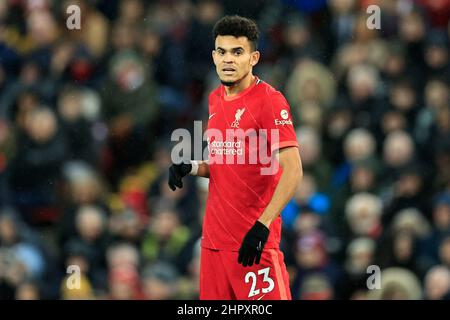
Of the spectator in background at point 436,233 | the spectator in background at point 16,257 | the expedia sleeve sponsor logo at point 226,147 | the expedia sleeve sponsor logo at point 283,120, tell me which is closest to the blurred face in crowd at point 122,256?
the spectator in background at point 16,257

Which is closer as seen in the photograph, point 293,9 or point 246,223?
point 246,223

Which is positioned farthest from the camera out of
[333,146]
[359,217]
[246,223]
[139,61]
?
[139,61]

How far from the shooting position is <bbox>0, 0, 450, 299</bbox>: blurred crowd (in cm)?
1154

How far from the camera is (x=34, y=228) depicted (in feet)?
40.9

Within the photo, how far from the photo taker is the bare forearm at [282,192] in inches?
305

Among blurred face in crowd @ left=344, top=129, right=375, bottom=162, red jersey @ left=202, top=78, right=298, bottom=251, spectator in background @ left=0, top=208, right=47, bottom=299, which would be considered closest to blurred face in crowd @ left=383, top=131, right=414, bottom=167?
blurred face in crowd @ left=344, top=129, right=375, bottom=162

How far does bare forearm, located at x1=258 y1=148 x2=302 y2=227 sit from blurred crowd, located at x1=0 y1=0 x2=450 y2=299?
11.6 ft

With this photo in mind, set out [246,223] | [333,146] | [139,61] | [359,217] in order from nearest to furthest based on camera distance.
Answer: [246,223]
[359,217]
[333,146]
[139,61]

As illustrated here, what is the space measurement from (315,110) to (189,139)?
4.29 ft

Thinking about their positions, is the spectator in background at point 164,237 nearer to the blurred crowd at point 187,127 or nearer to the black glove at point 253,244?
the blurred crowd at point 187,127

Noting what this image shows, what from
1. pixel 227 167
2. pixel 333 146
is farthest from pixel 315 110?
pixel 227 167

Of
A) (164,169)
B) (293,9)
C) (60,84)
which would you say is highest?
(293,9)

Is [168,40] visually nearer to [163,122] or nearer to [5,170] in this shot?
[163,122]

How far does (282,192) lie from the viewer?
7750 millimetres
